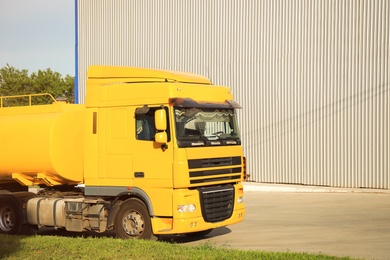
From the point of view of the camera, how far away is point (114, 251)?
41.2 ft

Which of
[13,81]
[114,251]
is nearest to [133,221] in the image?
[114,251]

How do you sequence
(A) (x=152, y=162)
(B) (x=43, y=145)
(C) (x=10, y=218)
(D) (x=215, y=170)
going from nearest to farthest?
(A) (x=152, y=162) → (D) (x=215, y=170) → (B) (x=43, y=145) → (C) (x=10, y=218)

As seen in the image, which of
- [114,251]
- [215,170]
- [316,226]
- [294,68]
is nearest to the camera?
[114,251]

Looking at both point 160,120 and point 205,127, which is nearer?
point 160,120

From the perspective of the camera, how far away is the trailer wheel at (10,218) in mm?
16484

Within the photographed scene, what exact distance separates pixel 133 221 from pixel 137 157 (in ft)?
4.29

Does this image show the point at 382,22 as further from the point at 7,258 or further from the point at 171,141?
the point at 7,258

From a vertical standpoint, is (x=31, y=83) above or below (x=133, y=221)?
above

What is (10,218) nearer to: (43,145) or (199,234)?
(43,145)

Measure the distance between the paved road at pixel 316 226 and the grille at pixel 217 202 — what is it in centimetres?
62

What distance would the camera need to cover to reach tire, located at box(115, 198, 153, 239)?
14.2 metres

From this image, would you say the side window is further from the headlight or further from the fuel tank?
the fuel tank

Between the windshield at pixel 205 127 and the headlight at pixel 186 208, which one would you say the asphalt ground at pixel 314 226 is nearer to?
the headlight at pixel 186 208

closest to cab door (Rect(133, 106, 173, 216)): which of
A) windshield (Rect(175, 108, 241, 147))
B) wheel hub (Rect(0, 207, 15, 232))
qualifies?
windshield (Rect(175, 108, 241, 147))
